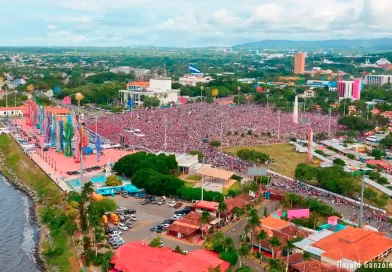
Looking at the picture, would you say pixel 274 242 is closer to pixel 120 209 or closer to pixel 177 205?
pixel 177 205

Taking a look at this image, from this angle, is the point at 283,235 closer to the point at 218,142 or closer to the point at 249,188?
the point at 249,188

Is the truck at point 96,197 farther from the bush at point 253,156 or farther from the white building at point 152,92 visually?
the white building at point 152,92

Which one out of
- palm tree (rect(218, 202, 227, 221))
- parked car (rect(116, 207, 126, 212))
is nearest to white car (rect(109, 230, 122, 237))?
parked car (rect(116, 207, 126, 212))

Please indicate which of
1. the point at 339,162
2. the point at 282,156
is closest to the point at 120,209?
the point at 339,162

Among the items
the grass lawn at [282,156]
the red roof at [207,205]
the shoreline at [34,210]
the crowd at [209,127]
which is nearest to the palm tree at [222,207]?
the red roof at [207,205]

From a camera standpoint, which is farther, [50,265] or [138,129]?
[138,129]


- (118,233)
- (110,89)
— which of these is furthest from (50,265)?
(110,89)
